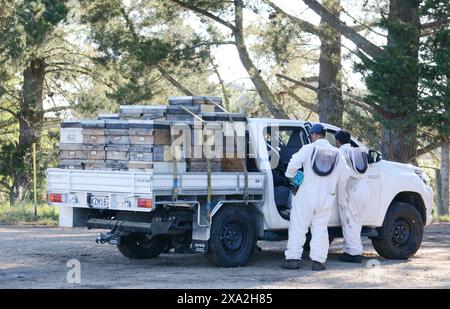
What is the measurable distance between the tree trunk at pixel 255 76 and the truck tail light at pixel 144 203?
15.5 m

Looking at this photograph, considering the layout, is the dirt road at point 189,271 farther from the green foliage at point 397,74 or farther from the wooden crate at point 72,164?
the green foliage at point 397,74

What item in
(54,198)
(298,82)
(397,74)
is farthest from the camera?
(298,82)

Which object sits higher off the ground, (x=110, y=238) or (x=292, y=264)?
(x=110, y=238)

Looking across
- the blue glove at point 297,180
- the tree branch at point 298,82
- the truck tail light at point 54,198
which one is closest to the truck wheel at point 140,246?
the truck tail light at point 54,198

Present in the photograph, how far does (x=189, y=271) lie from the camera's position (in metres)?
12.4

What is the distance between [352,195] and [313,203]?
1161mm

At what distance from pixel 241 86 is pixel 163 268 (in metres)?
18.4

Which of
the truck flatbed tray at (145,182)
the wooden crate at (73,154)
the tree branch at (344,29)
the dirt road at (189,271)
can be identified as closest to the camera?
the dirt road at (189,271)

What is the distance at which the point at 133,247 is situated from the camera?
1384cm

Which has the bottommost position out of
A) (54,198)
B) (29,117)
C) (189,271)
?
(189,271)

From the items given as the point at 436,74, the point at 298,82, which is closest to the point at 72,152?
the point at 436,74

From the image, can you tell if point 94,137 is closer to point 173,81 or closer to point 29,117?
point 173,81

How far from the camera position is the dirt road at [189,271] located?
36.9ft

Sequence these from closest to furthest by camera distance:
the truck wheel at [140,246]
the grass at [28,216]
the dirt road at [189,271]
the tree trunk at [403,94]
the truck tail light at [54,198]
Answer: the dirt road at [189,271]
the truck tail light at [54,198]
the truck wheel at [140,246]
the tree trunk at [403,94]
the grass at [28,216]
